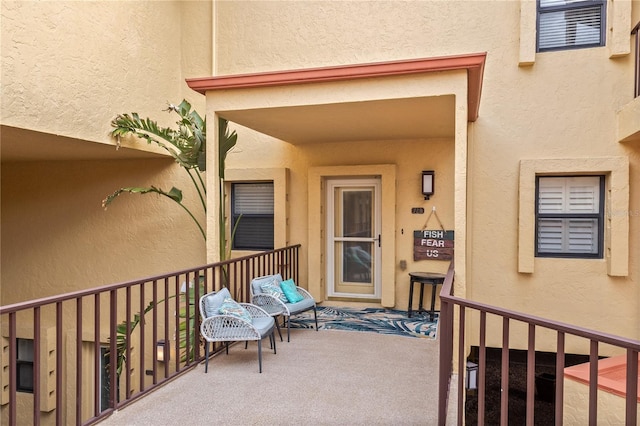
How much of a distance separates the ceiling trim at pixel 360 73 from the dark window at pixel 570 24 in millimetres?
2126

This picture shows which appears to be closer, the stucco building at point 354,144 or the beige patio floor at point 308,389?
the beige patio floor at point 308,389

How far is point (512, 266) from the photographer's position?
6227 mm

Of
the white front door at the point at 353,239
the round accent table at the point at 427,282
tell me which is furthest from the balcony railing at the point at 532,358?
the white front door at the point at 353,239

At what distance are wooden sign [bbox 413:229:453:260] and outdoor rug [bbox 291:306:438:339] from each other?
35.3 inches

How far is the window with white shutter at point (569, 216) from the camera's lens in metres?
6.02

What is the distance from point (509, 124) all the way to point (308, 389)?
4.52m

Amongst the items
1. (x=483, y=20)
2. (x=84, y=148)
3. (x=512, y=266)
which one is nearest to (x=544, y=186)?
(x=512, y=266)

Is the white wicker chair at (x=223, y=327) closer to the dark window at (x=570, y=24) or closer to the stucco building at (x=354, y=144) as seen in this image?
the stucco building at (x=354, y=144)

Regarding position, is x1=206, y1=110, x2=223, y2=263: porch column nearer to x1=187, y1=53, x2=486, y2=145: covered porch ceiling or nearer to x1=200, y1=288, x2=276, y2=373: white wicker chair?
x1=187, y1=53, x2=486, y2=145: covered porch ceiling

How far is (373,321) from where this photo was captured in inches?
241

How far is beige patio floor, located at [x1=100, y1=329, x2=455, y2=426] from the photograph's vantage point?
11.5 ft

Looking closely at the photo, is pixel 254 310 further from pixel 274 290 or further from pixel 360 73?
pixel 360 73

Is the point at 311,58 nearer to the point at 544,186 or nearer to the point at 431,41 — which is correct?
the point at 431,41

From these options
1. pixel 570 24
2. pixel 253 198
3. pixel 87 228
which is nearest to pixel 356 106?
pixel 253 198
